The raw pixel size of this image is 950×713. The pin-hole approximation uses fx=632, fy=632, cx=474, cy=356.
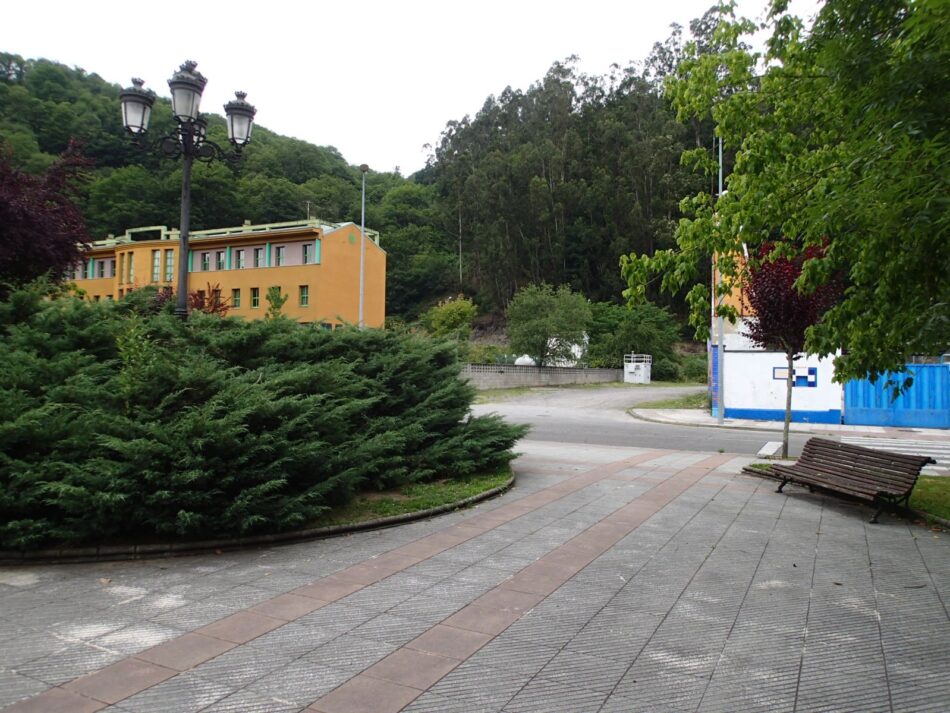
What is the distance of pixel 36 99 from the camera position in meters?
53.2

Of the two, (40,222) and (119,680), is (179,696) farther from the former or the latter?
(40,222)

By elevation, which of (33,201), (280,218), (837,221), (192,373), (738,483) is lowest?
(738,483)

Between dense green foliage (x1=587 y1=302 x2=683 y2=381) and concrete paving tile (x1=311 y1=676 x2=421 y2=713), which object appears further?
dense green foliage (x1=587 y1=302 x2=683 y2=381)

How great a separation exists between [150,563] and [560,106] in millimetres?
90759

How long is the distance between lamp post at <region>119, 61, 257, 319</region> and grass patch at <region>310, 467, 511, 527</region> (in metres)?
4.00

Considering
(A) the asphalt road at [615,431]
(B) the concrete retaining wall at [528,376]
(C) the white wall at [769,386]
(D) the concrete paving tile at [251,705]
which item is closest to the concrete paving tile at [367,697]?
(D) the concrete paving tile at [251,705]

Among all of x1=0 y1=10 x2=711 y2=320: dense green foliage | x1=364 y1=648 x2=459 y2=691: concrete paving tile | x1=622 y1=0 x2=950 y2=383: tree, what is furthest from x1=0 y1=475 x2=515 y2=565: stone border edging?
x1=0 y1=10 x2=711 y2=320: dense green foliage

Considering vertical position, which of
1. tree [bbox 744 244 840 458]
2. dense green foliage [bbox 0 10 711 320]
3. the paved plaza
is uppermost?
dense green foliage [bbox 0 10 711 320]

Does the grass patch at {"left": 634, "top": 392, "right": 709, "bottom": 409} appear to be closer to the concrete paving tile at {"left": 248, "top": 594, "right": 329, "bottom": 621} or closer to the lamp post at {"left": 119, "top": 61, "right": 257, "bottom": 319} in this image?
the lamp post at {"left": 119, "top": 61, "right": 257, "bottom": 319}

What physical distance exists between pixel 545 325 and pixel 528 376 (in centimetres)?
455

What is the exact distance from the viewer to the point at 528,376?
4300 centimetres

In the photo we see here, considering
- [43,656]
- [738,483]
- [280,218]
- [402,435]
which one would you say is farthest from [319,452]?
[280,218]

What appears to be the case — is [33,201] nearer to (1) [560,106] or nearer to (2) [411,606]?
(2) [411,606]

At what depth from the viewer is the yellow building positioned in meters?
45.8
